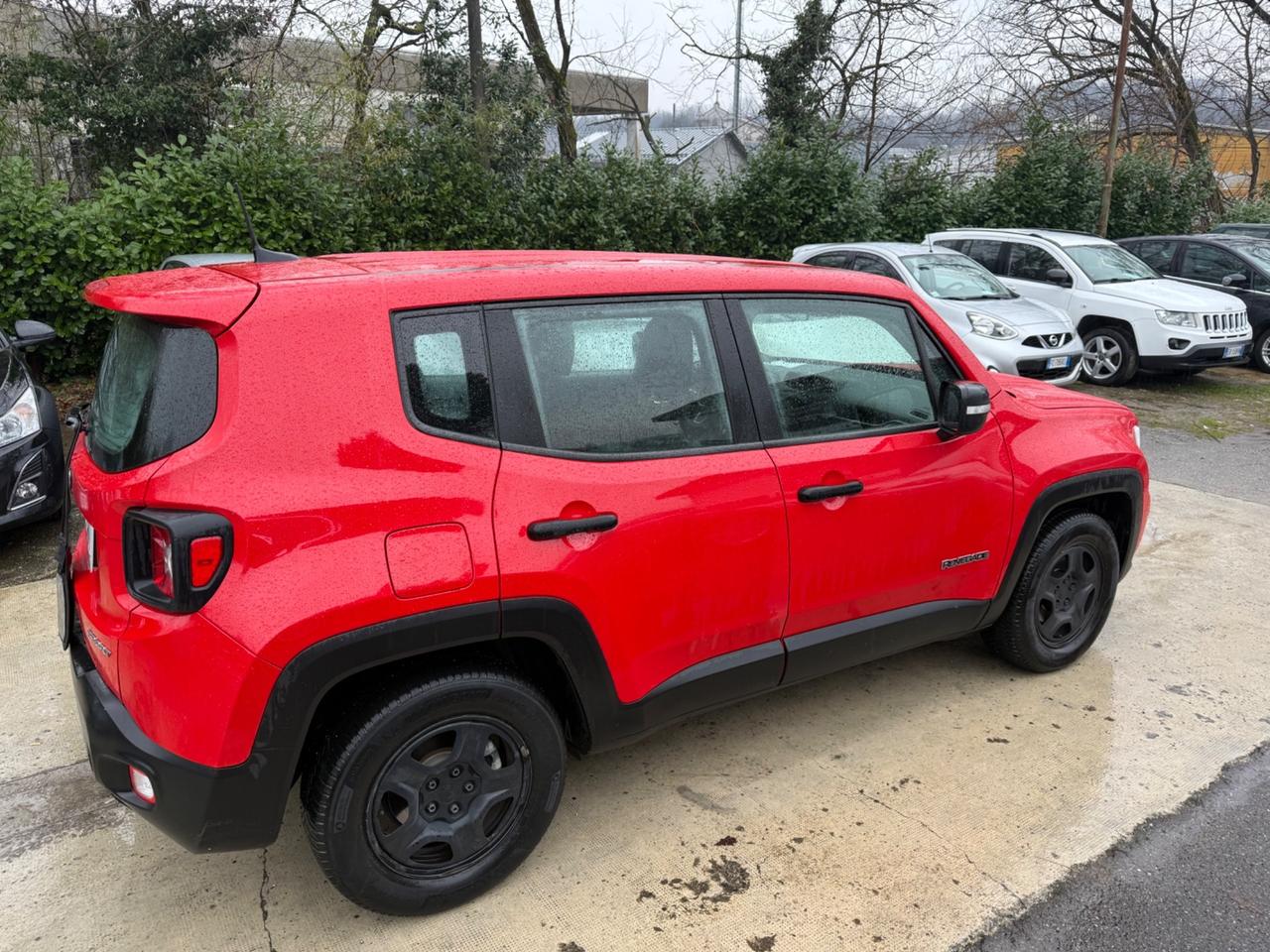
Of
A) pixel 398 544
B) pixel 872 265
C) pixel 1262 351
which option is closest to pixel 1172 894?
pixel 398 544

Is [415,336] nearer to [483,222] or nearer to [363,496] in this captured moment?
[363,496]

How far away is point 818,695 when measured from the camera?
3549 mm

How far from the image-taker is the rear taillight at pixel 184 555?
1.89 metres

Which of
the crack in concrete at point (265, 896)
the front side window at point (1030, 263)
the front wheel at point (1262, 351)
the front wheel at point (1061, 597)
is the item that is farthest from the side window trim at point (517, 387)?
the front wheel at point (1262, 351)

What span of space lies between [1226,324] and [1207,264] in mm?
2184

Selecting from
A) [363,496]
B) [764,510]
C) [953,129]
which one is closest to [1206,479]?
[764,510]

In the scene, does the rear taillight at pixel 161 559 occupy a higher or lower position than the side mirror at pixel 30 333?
lower

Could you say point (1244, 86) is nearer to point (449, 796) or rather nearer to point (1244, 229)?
point (1244, 229)

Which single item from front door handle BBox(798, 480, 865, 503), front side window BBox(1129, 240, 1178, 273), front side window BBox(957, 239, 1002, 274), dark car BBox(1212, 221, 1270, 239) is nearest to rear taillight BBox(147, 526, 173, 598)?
front door handle BBox(798, 480, 865, 503)

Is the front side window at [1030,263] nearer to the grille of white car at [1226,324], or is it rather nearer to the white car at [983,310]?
the white car at [983,310]

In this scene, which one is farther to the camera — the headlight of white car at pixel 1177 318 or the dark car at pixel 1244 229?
the dark car at pixel 1244 229

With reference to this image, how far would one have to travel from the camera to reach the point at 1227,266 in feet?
38.8

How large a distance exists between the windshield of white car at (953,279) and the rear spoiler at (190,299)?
8461 mm

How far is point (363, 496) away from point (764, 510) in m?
1.16
